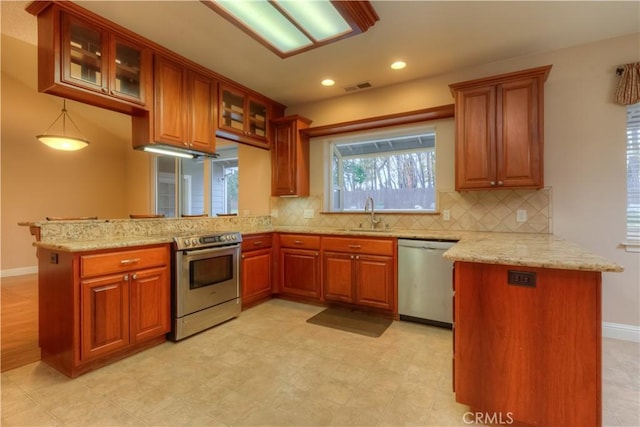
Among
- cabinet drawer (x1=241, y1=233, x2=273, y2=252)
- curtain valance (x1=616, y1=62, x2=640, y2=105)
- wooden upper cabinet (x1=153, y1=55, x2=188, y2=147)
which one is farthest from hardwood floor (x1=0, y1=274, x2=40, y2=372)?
curtain valance (x1=616, y1=62, x2=640, y2=105)

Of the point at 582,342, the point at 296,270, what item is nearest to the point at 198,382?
the point at 296,270

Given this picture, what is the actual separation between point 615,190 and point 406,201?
186cm

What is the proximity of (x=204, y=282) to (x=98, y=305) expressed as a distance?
843mm

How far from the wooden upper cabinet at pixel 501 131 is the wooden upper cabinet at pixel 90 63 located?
2943mm

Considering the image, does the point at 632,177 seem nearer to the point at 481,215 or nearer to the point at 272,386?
the point at 481,215

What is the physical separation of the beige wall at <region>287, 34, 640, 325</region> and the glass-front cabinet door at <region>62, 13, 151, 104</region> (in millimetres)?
3568

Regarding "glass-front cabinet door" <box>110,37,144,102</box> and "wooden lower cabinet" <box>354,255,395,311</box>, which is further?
"wooden lower cabinet" <box>354,255,395,311</box>

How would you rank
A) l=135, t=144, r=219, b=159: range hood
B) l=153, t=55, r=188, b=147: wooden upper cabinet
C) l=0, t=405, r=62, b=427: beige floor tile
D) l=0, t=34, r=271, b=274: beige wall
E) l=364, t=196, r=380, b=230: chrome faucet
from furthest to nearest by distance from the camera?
l=0, t=34, r=271, b=274: beige wall, l=364, t=196, r=380, b=230: chrome faucet, l=135, t=144, r=219, b=159: range hood, l=153, t=55, r=188, b=147: wooden upper cabinet, l=0, t=405, r=62, b=427: beige floor tile

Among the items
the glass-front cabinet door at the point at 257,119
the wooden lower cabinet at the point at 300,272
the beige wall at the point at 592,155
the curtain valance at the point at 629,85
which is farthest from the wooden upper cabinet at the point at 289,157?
the curtain valance at the point at 629,85

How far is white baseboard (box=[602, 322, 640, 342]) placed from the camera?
254 centimetres

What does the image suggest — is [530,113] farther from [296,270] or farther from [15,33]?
[15,33]

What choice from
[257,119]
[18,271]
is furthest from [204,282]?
[18,271]

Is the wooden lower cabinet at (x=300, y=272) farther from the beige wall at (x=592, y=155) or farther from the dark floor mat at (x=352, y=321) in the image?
the beige wall at (x=592, y=155)

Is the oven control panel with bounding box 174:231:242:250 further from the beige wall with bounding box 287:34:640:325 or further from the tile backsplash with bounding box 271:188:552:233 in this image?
the beige wall with bounding box 287:34:640:325
